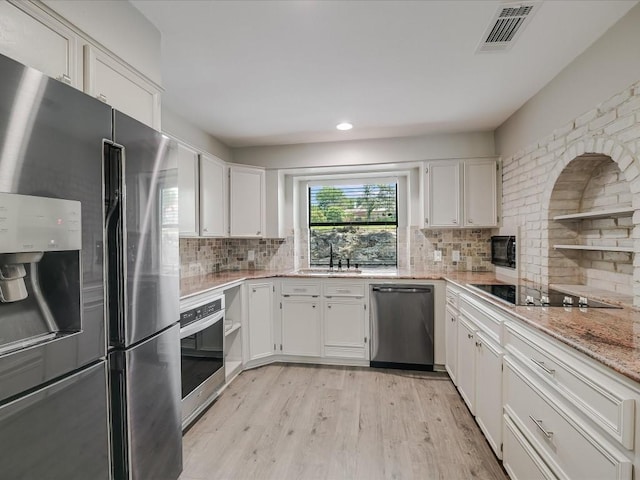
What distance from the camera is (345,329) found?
11.0 feet

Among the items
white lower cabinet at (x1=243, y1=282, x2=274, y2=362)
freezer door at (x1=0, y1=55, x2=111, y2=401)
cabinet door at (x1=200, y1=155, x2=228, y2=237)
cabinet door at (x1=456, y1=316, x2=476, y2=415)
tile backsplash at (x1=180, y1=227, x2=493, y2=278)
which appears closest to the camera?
freezer door at (x1=0, y1=55, x2=111, y2=401)

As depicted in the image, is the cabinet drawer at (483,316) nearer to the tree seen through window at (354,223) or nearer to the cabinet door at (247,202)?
the tree seen through window at (354,223)

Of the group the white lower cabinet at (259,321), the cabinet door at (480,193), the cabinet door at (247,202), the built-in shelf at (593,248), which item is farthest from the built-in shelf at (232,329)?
the built-in shelf at (593,248)

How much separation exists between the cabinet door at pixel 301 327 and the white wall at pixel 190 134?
185cm

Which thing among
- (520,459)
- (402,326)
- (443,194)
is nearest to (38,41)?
(520,459)

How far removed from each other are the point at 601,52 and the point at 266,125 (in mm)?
2553

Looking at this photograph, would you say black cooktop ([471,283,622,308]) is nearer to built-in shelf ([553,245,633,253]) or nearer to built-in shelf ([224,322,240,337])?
built-in shelf ([553,245,633,253])

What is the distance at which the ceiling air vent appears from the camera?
1.62 meters

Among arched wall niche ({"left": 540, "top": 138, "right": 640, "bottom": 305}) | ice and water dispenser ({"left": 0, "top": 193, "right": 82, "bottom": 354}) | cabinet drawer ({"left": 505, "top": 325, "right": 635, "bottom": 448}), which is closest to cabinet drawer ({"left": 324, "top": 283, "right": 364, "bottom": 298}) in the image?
arched wall niche ({"left": 540, "top": 138, "right": 640, "bottom": 305})

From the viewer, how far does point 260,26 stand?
1.76 metres

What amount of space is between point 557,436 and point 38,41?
245cm

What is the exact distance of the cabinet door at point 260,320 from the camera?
331cm

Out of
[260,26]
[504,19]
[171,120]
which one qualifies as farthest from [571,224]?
[171,120]

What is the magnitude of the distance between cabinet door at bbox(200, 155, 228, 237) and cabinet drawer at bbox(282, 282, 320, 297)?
893 millimetres
